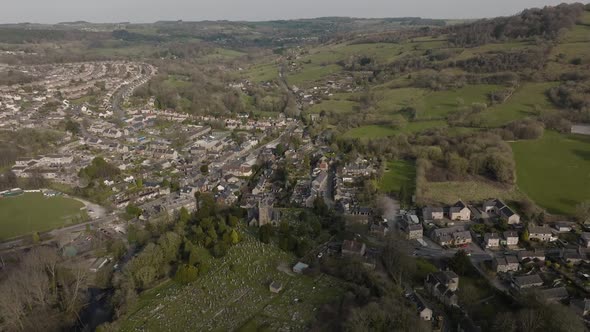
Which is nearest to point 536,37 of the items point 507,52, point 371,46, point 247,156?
point 507,52

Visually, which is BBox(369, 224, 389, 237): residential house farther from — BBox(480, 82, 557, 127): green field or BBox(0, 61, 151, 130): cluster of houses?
BBox(0, 61, 151, 130): cluster of houses

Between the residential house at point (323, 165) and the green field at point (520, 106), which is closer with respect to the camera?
the residential house at point (323, 165)

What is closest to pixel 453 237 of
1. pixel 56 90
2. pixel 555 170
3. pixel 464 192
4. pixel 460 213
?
pixel 460 213

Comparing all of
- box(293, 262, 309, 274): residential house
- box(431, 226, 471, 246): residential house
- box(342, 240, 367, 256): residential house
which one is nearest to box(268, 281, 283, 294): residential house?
box(293, 262, 309, 274): residential house

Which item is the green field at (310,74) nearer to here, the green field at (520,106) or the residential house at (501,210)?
the green field at (520,106)

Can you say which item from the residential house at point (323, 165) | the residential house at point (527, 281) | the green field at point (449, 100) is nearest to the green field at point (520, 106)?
the green field at point (449, 100)

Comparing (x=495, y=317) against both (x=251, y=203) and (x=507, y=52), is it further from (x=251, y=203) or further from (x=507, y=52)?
(x=507, y=52)
